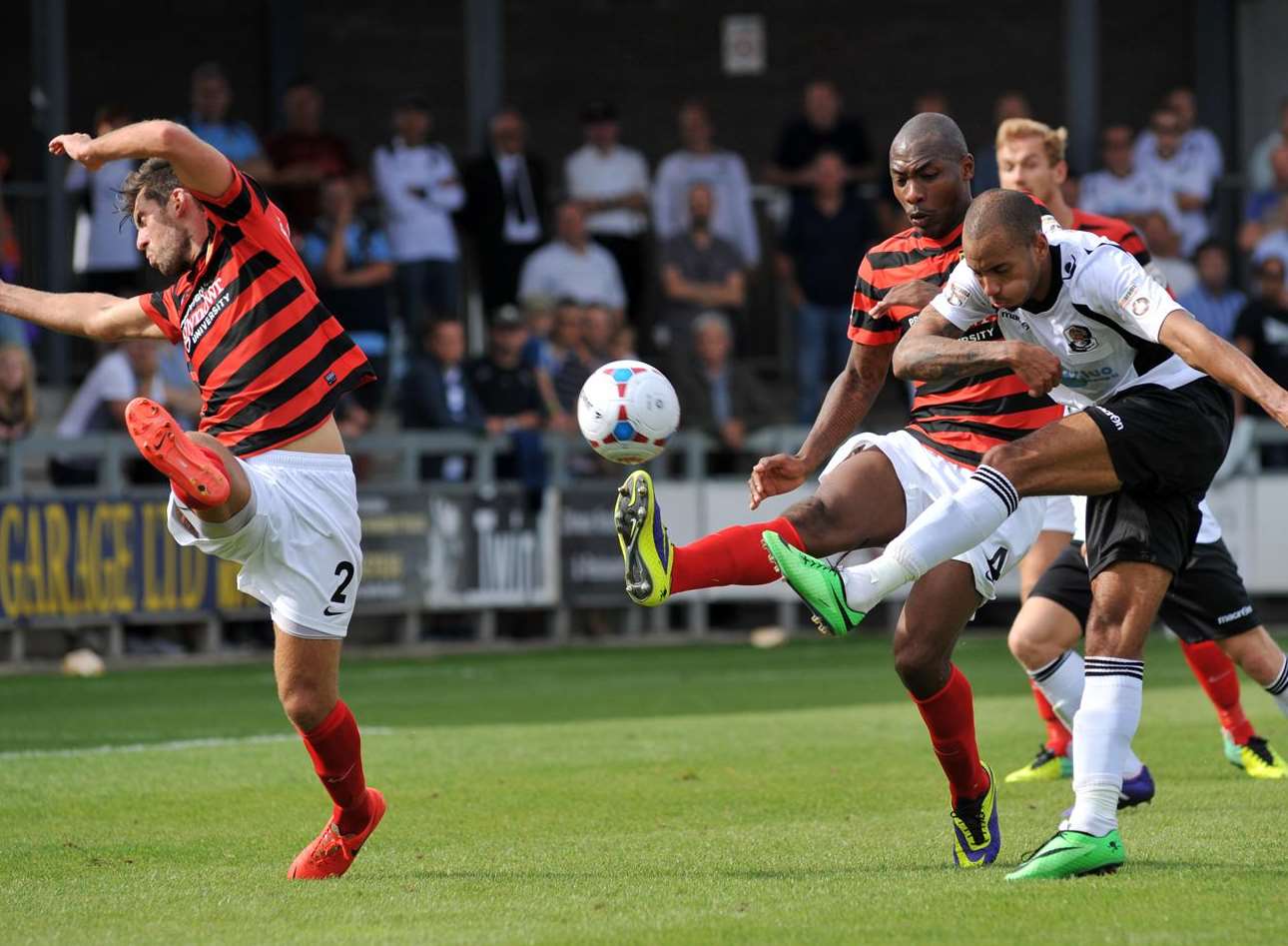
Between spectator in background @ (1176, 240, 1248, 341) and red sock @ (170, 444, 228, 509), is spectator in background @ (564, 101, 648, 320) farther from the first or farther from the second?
red sock @ (170, 444, 228, 509)

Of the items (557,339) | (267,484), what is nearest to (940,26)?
(557,339)

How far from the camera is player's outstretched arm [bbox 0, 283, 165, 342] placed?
6836mm

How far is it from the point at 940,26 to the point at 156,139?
18145 mm

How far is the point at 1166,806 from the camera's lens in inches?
305

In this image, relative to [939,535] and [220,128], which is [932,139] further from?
[220,128]

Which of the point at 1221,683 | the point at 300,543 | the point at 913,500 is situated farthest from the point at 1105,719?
the point at 1221,683

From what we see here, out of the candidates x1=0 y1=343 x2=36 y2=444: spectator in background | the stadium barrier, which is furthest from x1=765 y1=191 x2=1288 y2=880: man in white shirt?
x1=0 y1=343 x2=36 y2=444: spectator in background

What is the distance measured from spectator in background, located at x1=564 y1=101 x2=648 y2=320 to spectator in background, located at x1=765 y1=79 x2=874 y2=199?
126 cm

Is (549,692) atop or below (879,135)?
below

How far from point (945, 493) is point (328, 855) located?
2.29 metres

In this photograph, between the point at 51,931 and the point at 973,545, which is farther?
the point at 973,545

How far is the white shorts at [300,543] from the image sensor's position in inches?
246

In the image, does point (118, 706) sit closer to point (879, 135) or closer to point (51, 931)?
point (51, 931)

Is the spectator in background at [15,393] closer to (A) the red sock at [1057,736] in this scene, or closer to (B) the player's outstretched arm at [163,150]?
(A) the red sock at [1057,736]
